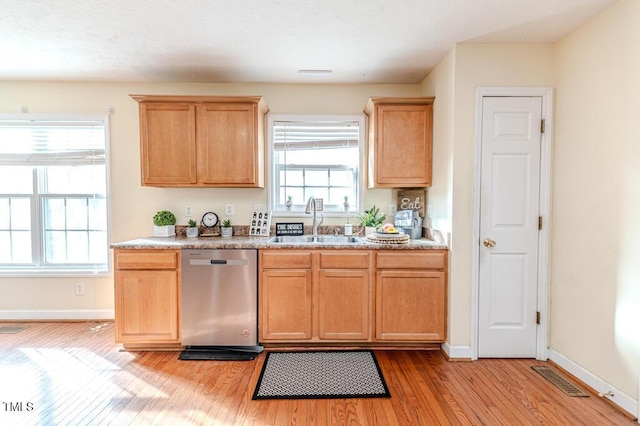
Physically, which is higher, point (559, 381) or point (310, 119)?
point (310, 119)

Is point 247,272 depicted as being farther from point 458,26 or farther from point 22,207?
point 22,207

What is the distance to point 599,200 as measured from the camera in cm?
210

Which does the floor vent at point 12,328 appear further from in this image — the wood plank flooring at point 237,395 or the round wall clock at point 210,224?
the round wall clock at point 210,224

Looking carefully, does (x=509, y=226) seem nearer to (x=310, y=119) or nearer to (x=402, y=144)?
(x=402, y=144)

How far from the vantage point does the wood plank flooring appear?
1853mm

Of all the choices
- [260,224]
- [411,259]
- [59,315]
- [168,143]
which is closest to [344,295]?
[411,259]

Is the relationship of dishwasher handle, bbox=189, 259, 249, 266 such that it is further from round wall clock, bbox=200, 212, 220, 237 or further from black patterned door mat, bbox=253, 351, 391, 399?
black patterned door mat, bbox=253, 351, 391, 399

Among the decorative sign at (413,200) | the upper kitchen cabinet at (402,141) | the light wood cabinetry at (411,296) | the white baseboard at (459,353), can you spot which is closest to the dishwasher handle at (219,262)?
the light wood cabinetry at (411,296)

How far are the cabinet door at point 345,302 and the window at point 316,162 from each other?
852 mm

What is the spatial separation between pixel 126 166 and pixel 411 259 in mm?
2944

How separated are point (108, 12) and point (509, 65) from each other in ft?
9.42

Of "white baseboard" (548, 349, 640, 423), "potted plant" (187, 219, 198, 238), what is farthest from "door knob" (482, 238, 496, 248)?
"potted plant" (187, 219, 198, 238)

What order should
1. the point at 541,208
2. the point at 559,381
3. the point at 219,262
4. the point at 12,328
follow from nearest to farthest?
the point at 559,381, the point at 541,208, the point at 219,262, the point at 12,328

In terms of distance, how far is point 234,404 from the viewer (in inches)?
77.9
